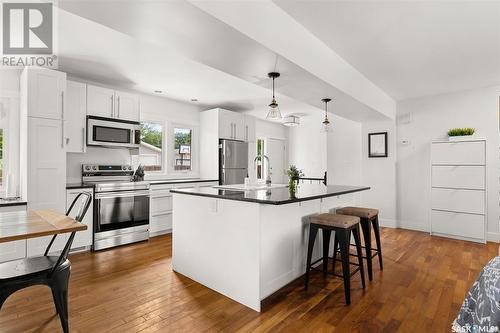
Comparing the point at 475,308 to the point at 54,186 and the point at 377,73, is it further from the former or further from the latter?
the point at 54,186

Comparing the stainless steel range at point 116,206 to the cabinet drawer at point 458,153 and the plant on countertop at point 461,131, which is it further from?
the plant on countertop at point 461,131

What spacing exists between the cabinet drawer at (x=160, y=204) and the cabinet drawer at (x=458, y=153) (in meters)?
4.57

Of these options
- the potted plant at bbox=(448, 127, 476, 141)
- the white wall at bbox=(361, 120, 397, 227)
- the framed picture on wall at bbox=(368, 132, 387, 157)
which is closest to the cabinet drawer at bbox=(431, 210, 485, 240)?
the white wall at bbox=(361, 120, 397, 227)

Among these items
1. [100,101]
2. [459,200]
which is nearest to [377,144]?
[459,200]

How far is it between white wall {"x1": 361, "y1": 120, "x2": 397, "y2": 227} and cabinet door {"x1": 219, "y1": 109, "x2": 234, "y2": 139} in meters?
2.75

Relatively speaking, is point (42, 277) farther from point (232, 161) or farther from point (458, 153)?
point (458, 153)

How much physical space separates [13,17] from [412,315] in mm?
4154

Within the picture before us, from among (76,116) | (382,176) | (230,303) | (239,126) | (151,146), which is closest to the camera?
(230,303)

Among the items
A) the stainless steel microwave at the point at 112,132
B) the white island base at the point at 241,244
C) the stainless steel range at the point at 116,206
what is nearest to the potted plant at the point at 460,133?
the white island base at the point at 241,244

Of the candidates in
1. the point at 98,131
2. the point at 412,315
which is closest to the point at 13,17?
the point at 98,131

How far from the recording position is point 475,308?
151cm

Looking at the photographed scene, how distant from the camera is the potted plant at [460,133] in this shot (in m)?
4.28

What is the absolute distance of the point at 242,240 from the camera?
90.5 inches

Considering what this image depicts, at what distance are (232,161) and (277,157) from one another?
98.4 inches
